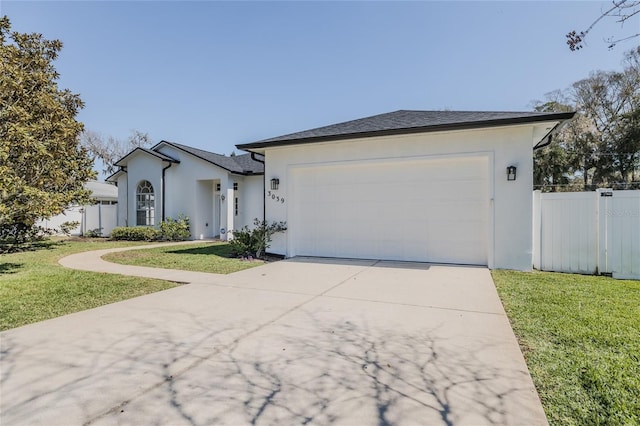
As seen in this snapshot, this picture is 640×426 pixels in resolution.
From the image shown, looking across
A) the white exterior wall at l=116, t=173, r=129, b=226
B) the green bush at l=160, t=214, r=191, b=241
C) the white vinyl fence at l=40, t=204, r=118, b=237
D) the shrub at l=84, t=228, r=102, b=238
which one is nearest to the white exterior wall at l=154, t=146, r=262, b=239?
the green bush at l=160, t=214, r=191, b=241

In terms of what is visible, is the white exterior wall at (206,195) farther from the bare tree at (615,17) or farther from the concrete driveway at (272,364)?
the bare tree at (615,17)

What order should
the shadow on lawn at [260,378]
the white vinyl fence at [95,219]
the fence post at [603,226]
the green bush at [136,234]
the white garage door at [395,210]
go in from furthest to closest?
the white vinyl fence at [95,219] < the green bush at [136,234] < the white garage door at [395,210] < the fence post at [603,226] < the shadow on lawn at [260,378]

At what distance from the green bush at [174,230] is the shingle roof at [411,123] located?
708 centimetres

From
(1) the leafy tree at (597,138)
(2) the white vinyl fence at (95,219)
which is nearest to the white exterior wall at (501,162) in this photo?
(2) the white vinyl fence at (95,219)

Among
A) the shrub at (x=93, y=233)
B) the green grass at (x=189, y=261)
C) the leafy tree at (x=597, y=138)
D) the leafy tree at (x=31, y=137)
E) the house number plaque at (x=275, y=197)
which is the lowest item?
the green grass at (x=189, y=261)

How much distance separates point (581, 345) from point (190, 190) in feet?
49.9

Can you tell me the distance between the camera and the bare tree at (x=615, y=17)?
8.64ft

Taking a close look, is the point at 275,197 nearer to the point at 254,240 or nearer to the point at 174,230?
the point at 254,240

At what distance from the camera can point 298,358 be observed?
122 inches

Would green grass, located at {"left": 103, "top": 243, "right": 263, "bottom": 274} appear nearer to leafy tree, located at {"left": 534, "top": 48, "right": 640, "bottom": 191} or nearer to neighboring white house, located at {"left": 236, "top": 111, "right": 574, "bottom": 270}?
neighboring white house, located at {"left": 236, "top": 111, "right": 574, "bottom": 270}

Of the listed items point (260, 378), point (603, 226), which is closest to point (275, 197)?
point (260, 378)

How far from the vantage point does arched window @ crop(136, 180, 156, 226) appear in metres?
15.9

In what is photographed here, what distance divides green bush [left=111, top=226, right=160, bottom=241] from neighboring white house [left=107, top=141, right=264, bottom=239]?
3.00 ft

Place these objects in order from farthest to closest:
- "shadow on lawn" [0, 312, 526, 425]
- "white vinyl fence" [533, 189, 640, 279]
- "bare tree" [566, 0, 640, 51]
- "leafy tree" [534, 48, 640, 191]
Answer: "leafy tree" [534, 48, 640, 191]
"white vinyl fence" [533, 189, 640, 279]
"bare tree" [566, 0, 640, 51]
"shadow on lawn" [0, 312, 526, 425]
